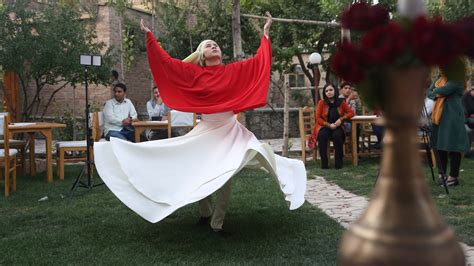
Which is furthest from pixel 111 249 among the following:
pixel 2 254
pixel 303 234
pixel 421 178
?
pixel 421 178

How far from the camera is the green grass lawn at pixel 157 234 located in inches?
156

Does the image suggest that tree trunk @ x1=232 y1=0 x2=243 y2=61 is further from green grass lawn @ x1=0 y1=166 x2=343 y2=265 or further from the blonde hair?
the blonde hair

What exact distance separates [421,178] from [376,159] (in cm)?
929

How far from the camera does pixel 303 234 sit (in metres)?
4.57

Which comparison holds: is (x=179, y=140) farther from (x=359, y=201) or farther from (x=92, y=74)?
(x=92, y=74)

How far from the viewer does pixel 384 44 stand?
1.11m

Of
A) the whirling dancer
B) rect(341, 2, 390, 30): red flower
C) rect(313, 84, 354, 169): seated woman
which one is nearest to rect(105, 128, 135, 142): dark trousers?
rect(313, 84, 354, 169): seated woman

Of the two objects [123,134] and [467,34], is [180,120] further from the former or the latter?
[467,34]

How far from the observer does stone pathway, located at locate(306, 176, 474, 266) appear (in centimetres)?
532

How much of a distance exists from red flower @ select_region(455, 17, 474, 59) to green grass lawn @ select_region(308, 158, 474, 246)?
3.24 m

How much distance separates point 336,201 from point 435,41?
523cm

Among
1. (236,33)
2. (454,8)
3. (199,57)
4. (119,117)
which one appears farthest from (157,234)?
(454,8)

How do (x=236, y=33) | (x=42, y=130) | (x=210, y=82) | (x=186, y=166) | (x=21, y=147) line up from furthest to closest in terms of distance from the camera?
1. (x=236, y=33)
2. (x=21, y=147)
3. (x=42, y=130)
4. (x=210, y=82)
5. (x=186, y=166)

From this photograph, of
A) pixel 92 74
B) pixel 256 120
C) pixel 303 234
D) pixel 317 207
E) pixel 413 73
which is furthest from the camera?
pixel 256 120
